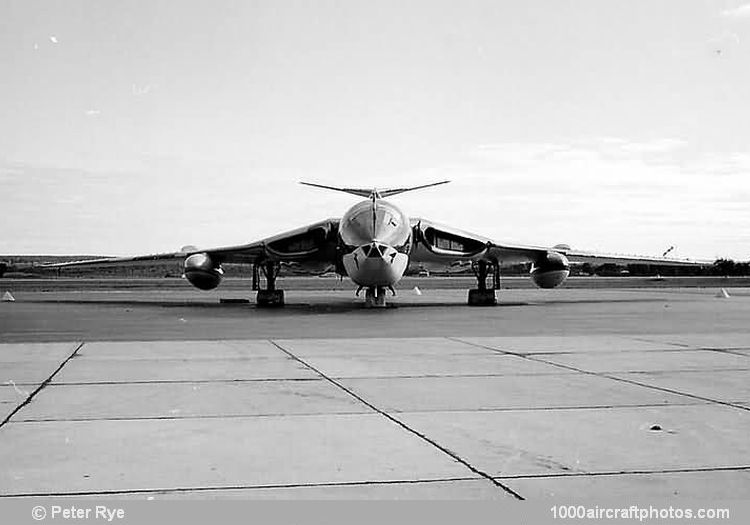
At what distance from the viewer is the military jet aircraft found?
2195cm

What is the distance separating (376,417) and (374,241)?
15.3m

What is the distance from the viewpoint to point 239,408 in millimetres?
6848

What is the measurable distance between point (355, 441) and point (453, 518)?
69.6 inches

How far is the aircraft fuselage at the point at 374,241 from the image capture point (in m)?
21.4

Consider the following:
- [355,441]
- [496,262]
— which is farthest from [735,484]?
[496,262]

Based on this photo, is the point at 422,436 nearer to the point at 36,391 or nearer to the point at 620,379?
the point at 620,379

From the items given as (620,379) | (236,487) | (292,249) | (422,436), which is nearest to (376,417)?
(422,436)

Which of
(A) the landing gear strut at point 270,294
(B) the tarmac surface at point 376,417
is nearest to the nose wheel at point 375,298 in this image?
(A) the landing gear strut at point 270,294

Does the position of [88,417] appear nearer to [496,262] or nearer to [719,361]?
[719,361]

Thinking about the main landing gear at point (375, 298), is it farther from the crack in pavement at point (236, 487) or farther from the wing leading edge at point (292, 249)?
the crack in pavement at point (236, 487)

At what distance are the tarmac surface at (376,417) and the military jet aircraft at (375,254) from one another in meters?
8.62

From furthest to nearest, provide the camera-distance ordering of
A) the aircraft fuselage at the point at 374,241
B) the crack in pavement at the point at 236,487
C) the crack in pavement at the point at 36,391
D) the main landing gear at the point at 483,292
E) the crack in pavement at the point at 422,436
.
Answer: the main landing gear at the point at 483,292
the aircraft fuselage at the point at 374,241
the crack in pavement at the point at 36,391
the crack in pavement at the point at 422,436
the crack in pavement at the point at 236,487

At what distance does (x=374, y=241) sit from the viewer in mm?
21656

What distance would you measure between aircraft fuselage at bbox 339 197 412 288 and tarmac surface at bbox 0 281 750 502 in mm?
7987
